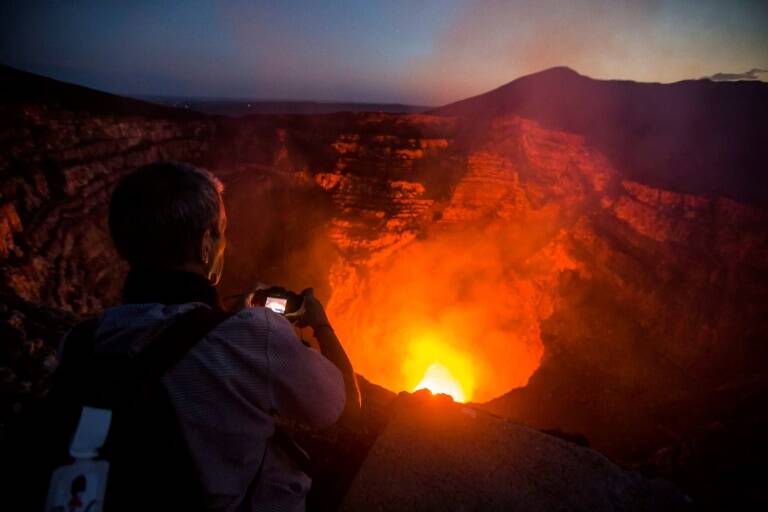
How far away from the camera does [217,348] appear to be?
1.24m

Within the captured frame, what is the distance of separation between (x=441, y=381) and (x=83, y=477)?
1583 centimetres

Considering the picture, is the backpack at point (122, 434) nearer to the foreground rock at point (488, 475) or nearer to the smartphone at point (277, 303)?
the smartphone at point (277, 303)

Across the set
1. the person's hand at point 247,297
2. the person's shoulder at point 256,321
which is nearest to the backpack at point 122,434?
the person's shoulder at point 256,321

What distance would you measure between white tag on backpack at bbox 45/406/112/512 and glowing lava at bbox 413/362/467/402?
51.1 feet

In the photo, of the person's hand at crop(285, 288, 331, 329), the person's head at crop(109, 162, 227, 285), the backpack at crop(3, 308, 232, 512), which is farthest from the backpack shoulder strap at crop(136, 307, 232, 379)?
the person's hand at crop(285, 288, 331, 329)

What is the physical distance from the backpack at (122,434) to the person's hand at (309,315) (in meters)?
1.03

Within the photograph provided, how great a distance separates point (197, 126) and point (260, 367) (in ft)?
48.6


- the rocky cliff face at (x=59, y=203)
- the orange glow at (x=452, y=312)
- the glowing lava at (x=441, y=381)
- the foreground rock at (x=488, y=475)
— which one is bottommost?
the glowing lava at (x=441, y=381)

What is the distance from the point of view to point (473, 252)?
14750 millimetres

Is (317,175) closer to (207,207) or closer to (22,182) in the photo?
(22,182)

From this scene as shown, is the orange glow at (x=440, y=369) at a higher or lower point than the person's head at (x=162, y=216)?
lower

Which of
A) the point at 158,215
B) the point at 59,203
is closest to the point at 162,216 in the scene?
the point at 158,215

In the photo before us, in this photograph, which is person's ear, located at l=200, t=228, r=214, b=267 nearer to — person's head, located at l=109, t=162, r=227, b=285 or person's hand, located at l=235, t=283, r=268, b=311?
person's head, located at l=109, t=162, r=227, b=285

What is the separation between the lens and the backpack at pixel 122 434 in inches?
40.0
